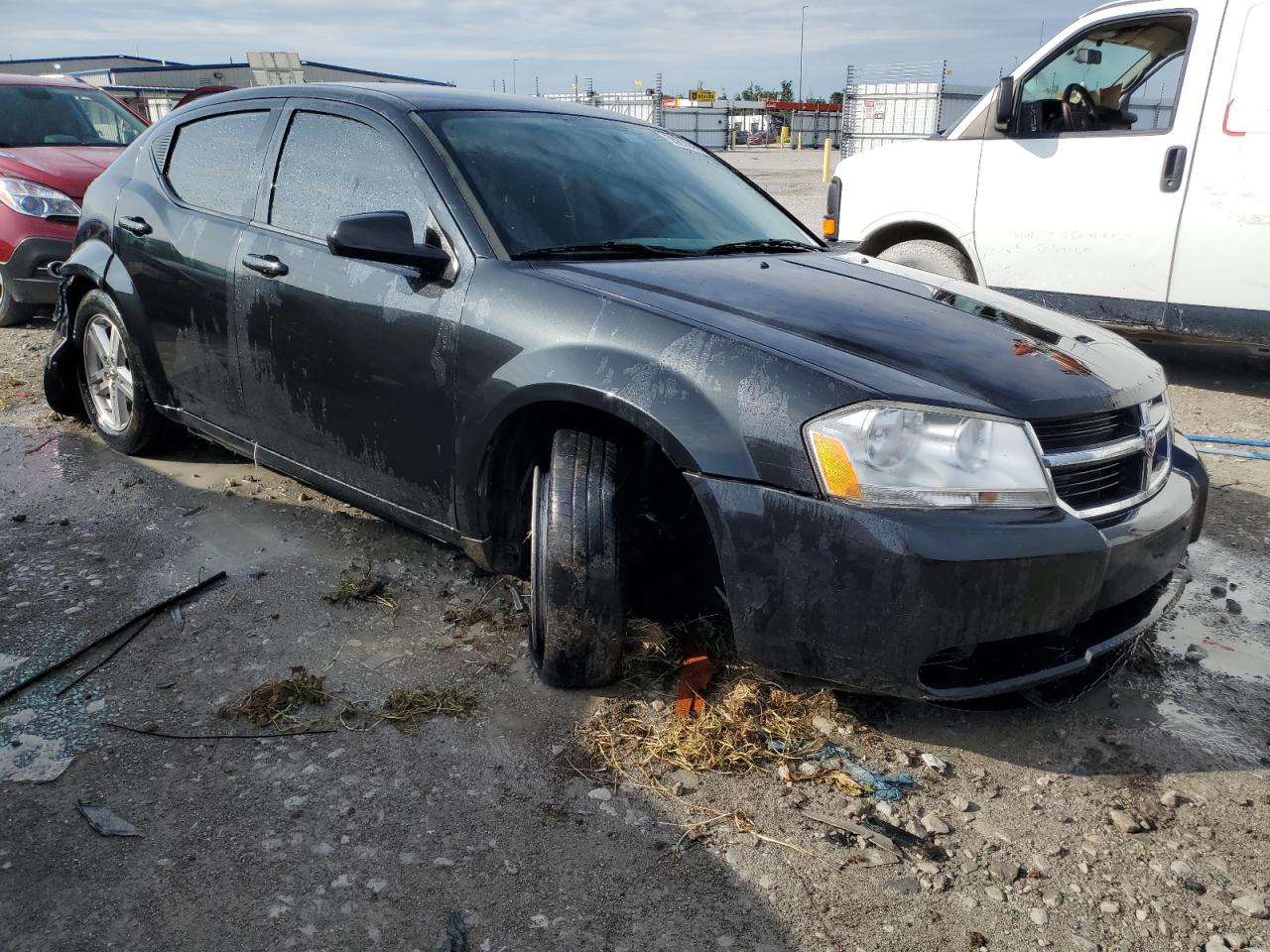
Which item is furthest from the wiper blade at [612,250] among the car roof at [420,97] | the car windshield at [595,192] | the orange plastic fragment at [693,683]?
the orange plastic fragment at [693,683]

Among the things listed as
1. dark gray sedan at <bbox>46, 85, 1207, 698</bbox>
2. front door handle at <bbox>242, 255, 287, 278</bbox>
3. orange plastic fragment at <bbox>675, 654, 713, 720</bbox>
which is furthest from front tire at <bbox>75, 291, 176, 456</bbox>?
orange plastic fragment at <bbox>675, 654, 713, 720</bbox>

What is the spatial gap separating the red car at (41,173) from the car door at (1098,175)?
6.37 metres

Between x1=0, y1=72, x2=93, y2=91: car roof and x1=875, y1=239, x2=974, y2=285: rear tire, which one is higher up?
x1=0, y1=72, x2=93, y2=91: car roof

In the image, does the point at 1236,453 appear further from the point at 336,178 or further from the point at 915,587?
the point at 336,178

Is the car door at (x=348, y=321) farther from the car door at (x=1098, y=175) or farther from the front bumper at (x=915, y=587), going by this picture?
the car door at (x=1098, y=175)

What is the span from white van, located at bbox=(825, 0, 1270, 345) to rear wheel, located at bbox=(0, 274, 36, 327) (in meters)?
6.31

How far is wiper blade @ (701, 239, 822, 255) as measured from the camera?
11.1 feet

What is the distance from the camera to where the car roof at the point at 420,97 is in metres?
3.40

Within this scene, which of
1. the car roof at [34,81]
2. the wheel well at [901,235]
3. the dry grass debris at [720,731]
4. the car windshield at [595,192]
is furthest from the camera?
the car roof at [34,81]

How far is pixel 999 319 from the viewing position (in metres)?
3.02

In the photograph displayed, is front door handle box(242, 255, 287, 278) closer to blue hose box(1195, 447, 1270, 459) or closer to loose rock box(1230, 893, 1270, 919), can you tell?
loose rock box(1230, 893, 1270, 919)

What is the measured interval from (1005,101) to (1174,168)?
1056mm

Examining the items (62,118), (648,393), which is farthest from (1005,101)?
(62,118)

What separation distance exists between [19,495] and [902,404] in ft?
12.7
